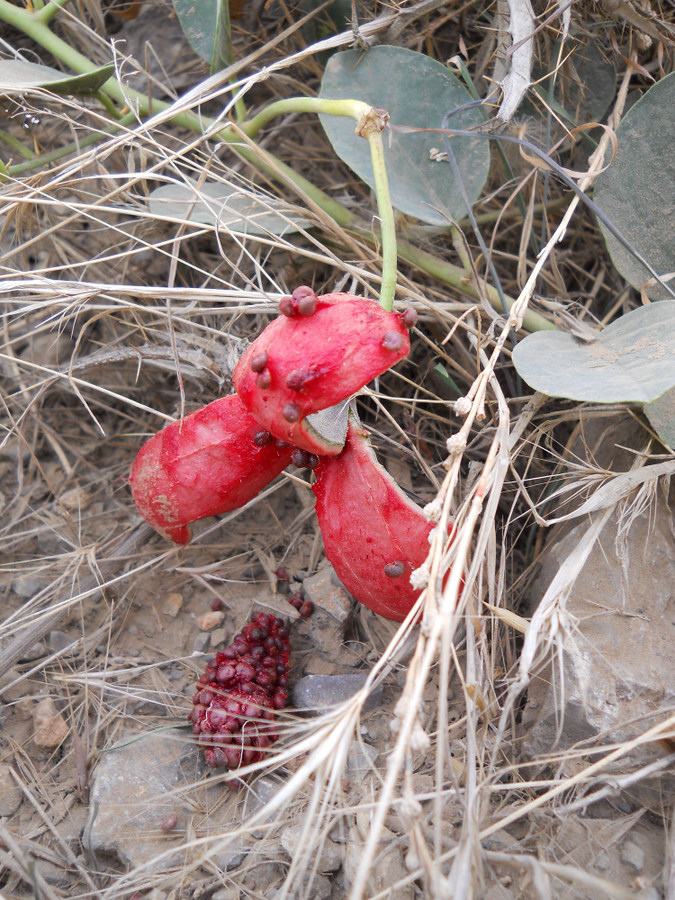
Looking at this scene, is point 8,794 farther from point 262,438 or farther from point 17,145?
point 17,145

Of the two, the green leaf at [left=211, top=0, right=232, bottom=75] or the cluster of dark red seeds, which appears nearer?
the cluster of dark red seeds

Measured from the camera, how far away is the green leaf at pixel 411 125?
44.0 inches

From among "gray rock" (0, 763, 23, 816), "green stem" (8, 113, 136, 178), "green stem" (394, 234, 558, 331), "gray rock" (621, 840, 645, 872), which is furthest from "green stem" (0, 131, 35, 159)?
"gray rock" (621, 840, 645, 872)

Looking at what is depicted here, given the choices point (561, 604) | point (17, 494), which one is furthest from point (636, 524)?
point (17, 494)

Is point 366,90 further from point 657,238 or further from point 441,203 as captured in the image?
point 657,238

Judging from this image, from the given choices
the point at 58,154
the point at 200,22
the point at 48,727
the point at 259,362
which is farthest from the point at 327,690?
the point at 200,22

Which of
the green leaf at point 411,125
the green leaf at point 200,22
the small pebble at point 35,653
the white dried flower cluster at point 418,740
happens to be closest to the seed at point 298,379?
the white dried flower cluster at point 418,740

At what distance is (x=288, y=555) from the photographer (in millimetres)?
1216

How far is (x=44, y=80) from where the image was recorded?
1.12 metres

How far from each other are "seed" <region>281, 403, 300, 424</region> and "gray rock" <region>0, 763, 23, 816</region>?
71 centimetres

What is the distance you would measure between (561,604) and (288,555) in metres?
0.53

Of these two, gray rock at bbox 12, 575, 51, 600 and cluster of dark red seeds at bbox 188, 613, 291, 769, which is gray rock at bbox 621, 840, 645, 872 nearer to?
cluster of dark red seeds at bbox 188, 613, 291, 769

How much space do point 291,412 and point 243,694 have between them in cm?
46

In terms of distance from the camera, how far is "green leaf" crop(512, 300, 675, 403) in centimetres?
78
